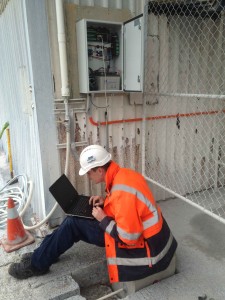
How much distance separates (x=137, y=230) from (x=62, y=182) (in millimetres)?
1056

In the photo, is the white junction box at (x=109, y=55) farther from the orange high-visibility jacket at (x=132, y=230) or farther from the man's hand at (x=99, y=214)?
the man's hand at (x=99, y=214)

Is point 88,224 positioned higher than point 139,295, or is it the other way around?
point 88,224

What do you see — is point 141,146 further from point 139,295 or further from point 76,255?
point 139,295

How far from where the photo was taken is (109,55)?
10.7 feet

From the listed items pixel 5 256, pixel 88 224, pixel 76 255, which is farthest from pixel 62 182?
pixel 5 256

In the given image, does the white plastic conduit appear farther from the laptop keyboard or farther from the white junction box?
the laptop keyboard

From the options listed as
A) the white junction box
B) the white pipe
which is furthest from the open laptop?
the white junction box

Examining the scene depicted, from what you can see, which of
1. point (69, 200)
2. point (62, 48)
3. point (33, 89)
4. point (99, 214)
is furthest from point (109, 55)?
point (99, 214)

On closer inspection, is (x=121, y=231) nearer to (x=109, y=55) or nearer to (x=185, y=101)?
(x=109, y=55)

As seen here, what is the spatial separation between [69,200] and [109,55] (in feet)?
6.00

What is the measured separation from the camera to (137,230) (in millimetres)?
1947

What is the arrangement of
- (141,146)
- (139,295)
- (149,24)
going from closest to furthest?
(139,295) → (149,24) → (141,146)

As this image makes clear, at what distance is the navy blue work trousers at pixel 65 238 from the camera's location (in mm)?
2354

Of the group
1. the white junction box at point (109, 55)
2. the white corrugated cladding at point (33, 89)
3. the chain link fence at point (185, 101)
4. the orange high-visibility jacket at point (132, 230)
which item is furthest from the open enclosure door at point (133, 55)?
Answer: the orange high-visibility jacket at point (132, 230)
